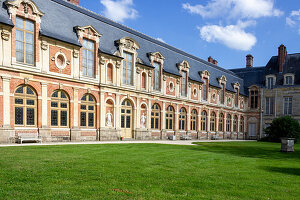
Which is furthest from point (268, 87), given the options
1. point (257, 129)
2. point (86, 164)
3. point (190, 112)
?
point (86, 164)

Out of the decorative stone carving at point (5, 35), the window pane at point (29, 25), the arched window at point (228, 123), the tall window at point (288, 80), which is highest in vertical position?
the window pane at point (29, 25)

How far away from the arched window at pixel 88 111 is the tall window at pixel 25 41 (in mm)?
5528

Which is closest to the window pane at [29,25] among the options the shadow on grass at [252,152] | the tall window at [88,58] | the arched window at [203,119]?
the tall window at [88,58]

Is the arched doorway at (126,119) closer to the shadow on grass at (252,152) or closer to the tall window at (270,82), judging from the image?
the shadow on grass at (252,152)

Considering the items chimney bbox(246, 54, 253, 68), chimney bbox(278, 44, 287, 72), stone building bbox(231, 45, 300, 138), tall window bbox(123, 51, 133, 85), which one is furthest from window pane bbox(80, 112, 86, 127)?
chimney bbox(246, 54, 253, 68)

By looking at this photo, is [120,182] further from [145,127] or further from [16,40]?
[145,127]

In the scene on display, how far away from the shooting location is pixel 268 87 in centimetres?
4597

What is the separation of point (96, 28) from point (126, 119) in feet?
31.4

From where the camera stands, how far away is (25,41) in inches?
736

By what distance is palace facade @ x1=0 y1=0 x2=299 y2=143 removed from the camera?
18.1 meters

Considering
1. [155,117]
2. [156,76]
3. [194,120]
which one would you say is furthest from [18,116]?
[194,120]

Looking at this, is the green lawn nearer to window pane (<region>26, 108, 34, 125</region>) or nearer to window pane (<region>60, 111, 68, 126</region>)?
window pane (<region>26, 108, 34, 125</region>)

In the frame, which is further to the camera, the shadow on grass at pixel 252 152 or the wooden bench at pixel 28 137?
the wooden bench at pixel 28 137

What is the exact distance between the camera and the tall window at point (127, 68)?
26094 mm
